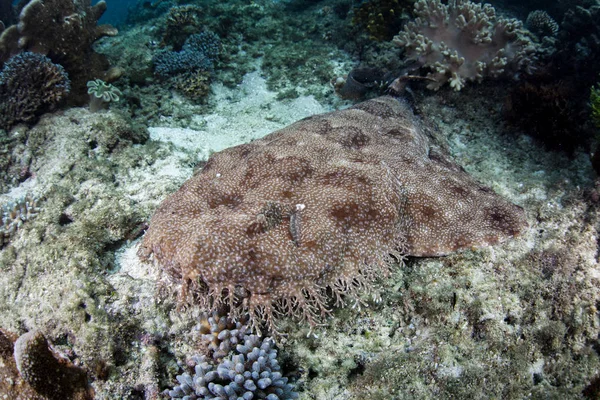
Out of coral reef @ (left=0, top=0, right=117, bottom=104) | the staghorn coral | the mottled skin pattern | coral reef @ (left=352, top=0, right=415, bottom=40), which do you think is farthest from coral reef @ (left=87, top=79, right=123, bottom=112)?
coral reef @ (left=352, top=0, right=415, bottom=40)

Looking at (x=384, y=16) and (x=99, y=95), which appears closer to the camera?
(x=99, y=95)

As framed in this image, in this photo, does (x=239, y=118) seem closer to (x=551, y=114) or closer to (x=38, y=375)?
(x=38, y=375)

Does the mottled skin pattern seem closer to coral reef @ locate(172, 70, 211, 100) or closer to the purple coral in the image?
the purple coral

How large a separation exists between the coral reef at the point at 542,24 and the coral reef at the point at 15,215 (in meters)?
11.3

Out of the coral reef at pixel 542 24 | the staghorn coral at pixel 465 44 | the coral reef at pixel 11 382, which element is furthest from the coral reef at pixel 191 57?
the coral reef at pixel 542 24

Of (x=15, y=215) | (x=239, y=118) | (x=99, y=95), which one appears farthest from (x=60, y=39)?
(x=15, y=215)

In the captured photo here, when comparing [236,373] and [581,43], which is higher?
[581,43]

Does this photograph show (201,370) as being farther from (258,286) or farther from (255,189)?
(255,189)

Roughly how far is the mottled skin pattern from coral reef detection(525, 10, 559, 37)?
7.31 metres

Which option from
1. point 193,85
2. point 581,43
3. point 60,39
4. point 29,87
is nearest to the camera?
point 29,87

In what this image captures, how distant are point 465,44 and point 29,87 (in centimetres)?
778

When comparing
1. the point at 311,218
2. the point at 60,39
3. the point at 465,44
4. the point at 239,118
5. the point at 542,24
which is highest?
the point at 60,39

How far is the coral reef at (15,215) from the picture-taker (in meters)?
3.92

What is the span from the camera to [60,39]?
6.33m
